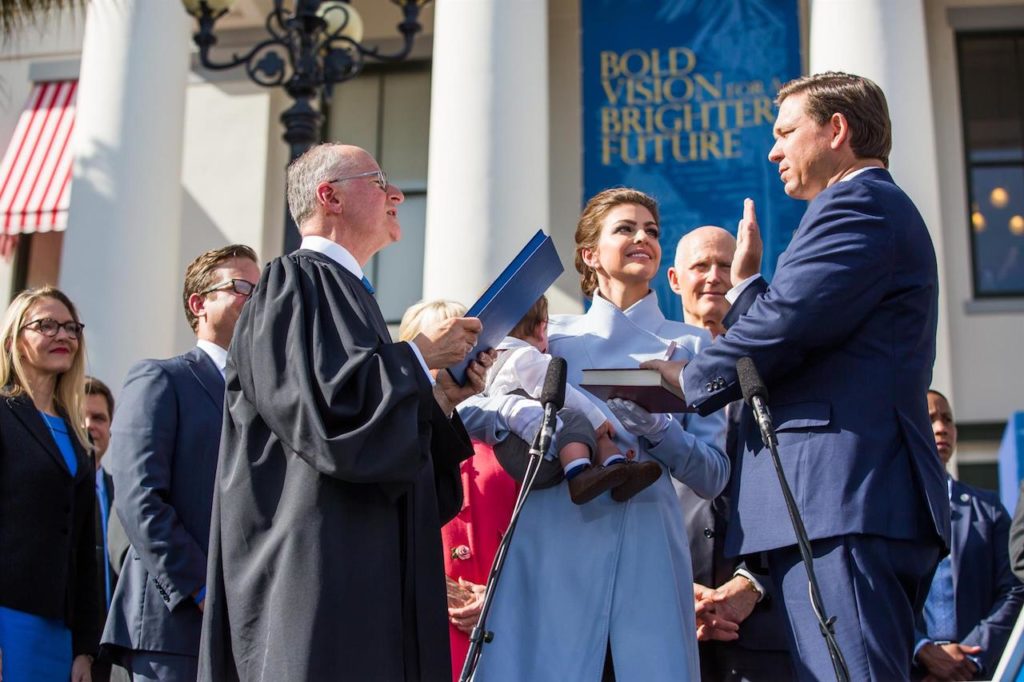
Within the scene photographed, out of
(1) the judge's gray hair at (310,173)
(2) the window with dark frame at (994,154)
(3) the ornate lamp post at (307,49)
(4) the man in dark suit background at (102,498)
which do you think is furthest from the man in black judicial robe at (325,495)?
(2) the window with dark frame at (994,154)

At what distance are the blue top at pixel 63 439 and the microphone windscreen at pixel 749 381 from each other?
9.66 feet

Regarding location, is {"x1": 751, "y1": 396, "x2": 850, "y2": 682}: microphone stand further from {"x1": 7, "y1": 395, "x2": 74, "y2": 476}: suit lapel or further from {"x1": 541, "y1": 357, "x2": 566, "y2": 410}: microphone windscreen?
{"x1": 7, "y1": 395, "x2": 74, "y2": 476}: suit lapel

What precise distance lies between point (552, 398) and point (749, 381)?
57 centimetres

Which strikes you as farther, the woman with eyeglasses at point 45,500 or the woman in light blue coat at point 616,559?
the woman with eyeglasses at point 45,500

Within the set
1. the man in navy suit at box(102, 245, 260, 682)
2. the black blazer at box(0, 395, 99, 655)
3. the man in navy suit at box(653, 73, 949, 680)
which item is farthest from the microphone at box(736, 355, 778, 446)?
the black blazer at box(0, 395, 99, 655)

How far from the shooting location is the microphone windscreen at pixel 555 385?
3680mm

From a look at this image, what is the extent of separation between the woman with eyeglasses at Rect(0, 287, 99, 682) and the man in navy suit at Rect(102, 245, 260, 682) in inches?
13.7

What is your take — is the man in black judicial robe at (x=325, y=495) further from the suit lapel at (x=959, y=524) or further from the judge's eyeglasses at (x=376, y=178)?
the suit lapel at (x=959, y=524)

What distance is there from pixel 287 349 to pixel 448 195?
7.18m

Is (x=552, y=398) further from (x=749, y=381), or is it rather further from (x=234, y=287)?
(x=234, y=287)

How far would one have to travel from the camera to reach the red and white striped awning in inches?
522

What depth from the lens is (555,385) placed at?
3695mm

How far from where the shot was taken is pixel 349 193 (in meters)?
4.17

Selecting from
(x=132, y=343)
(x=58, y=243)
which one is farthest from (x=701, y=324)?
(x=58, y=243)
